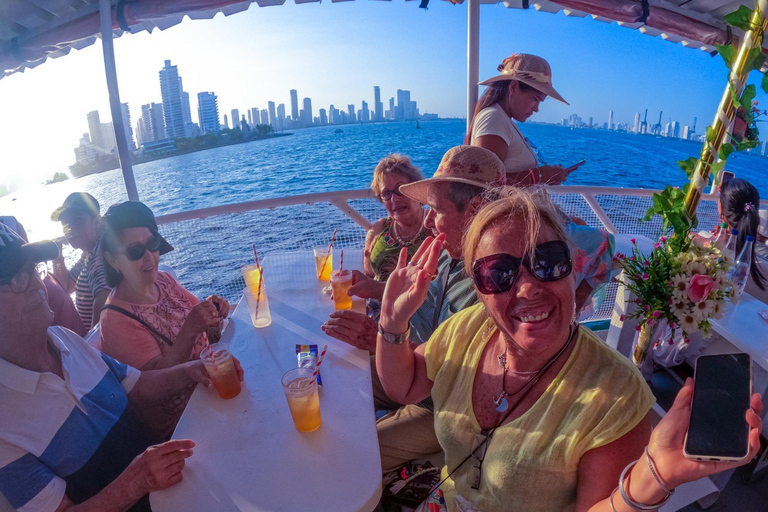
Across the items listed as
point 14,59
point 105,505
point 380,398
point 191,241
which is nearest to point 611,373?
point 380,398

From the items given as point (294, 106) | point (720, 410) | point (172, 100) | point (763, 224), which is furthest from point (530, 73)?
point (294, 106)

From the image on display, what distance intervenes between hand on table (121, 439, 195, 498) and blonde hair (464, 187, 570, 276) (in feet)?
3.06

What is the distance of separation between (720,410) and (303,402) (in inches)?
36.4

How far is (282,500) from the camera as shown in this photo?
96 cm

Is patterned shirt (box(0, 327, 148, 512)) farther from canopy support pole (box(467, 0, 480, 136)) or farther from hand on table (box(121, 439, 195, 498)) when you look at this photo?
canopy support pole (box(467, 0, 480, 136))

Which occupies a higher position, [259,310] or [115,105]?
[115,105]

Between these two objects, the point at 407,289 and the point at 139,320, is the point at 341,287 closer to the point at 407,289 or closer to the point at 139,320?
the point at 407,289

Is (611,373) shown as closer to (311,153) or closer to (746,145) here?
(746,145)

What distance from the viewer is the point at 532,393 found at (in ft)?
3.49

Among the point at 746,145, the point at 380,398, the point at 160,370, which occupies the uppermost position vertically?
the point at 746,145

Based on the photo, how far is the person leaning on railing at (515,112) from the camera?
218 cm

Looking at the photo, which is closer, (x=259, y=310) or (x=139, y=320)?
(x=139, y=320)

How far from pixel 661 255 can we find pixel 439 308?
Answer: 850 millimetres

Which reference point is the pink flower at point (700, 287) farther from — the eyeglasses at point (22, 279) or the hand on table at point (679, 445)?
the eyeglasses at point (22, 279)
